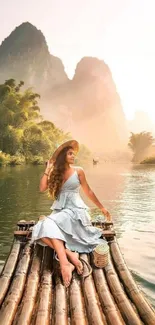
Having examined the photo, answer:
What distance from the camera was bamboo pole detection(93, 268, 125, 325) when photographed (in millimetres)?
3402

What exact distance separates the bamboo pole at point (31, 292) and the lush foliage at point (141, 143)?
230 ft

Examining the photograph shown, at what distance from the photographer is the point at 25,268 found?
14.9ft

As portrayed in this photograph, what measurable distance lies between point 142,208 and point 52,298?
11035 millimetres

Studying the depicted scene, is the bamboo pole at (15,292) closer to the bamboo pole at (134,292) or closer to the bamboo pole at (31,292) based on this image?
the bamboo pole at (31,292)

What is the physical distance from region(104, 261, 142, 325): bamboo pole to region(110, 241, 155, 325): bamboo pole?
77mm

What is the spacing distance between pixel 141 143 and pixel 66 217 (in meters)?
70.2

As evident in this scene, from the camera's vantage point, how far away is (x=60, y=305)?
3.70 metres

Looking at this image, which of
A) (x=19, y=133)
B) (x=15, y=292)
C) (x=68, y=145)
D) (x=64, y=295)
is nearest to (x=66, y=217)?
(x=68, y=145)

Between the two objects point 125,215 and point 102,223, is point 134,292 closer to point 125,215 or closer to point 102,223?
point 102,223

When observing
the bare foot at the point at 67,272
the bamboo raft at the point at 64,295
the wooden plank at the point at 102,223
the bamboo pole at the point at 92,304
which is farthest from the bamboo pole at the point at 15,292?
the wooden plank at the point at 102,223

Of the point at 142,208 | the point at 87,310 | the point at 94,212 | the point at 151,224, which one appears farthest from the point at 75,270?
the point at 142,208

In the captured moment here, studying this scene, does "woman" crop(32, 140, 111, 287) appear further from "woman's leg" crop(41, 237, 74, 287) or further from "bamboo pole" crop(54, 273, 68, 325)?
"bamboo pole" crop(54, 273, 68, 325)

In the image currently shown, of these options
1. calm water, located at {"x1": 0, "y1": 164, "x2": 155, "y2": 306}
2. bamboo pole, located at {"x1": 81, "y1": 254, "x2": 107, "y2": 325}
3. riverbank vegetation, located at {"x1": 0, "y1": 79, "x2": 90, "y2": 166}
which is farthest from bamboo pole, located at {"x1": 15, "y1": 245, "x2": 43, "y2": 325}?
riverbank vegetation, located at {"x1": 0, "y1": 79, "x2": 90, "y2": 166}

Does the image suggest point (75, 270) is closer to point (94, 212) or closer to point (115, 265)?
point (115, 265)
